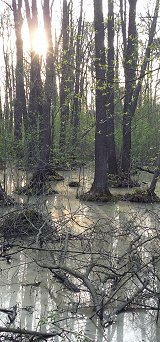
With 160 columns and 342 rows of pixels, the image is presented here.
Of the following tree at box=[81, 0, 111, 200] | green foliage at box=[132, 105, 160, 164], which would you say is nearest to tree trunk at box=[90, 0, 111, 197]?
tree at box=[81, 0, 111, 200]

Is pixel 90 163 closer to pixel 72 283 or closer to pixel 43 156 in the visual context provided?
pixel 43 156

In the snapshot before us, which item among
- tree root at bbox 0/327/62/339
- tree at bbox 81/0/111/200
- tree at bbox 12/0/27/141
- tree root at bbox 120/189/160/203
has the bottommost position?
tree root at bbox 0/327/62/339

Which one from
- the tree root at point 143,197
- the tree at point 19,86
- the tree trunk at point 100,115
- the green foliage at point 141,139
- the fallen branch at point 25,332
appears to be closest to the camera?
the fallen branch at point 25,332

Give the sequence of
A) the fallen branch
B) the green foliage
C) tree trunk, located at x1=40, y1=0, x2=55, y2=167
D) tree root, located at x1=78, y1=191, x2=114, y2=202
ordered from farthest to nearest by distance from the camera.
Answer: the green foliage
tree trunk, located at x1=40, y1=0, x2=55, y2=167
tree root, located at x1=78, y1=191, x2=114, y2=202
the fallen branch

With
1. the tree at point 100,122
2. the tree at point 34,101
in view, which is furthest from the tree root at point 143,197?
the tree at point 34,101

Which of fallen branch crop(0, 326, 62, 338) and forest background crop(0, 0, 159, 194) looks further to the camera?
forest background crop(0, 0, 159, 194)

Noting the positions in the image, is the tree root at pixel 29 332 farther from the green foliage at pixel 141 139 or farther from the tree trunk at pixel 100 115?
the green foliage at pixel 141 139

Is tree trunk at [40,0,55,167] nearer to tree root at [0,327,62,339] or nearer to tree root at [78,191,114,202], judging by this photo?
tree root at [78,191,114,202]

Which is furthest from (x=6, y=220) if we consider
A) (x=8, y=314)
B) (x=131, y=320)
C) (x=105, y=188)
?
(x=105, y=188)

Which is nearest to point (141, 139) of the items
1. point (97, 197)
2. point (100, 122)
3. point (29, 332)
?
point (97, 197)

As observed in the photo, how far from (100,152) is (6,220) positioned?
5.14m

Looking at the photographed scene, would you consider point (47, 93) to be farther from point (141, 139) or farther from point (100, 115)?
point (141, 139)

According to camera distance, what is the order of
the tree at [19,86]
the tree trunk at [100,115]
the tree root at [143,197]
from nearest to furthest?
the tree trunk at [100,115] → the tree root at [143,197] → the tree at [19,86]

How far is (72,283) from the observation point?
5555mm
